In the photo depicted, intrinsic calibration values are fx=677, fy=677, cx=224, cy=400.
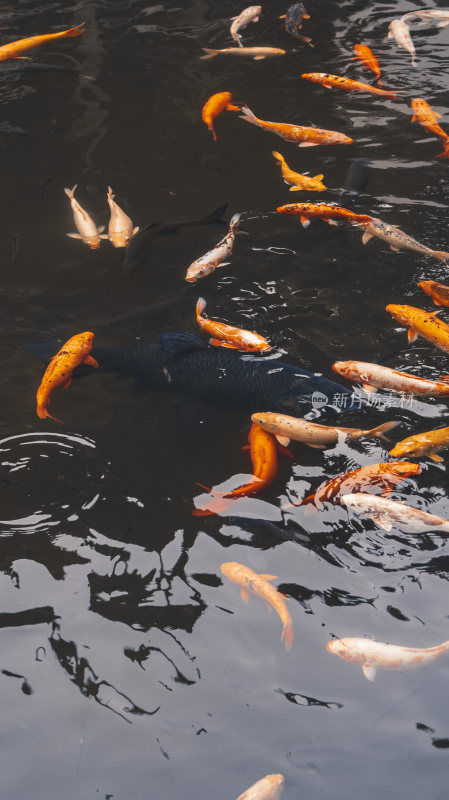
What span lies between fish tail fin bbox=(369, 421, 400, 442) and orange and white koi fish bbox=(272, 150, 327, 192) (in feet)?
9.29

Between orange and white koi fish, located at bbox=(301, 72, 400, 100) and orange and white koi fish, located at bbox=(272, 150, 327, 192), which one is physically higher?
orange and white koi fish, located at bbox=(301, 72, 400, 100)

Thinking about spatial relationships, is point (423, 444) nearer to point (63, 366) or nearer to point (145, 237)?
point (63, 366)

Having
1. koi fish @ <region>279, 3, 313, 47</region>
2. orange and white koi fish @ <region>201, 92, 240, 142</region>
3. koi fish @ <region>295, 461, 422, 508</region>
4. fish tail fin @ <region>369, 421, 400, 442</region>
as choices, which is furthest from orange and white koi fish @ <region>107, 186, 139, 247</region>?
koi fish @ <region>279, 3, 313, 47</region>

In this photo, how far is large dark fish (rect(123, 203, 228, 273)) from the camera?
5637mm

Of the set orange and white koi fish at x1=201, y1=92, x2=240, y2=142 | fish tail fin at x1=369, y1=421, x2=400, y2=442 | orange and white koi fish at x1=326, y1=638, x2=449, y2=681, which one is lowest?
orange and white koi fish at x1=326, y1=638, x2=449, y2=681

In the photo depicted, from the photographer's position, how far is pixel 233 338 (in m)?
4.69

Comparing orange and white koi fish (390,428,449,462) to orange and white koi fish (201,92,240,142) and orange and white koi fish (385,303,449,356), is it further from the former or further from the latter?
orange and white koi fish (201,92,240,142)

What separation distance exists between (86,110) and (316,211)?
12.6 ft

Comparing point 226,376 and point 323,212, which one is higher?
point 323,212

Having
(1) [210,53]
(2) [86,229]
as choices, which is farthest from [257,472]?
(1) [210,53]

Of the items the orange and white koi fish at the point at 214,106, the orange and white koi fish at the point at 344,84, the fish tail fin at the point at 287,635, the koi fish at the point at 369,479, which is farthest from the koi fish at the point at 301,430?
the orange and white koi fish at the point at 344,84

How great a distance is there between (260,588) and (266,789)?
959mm

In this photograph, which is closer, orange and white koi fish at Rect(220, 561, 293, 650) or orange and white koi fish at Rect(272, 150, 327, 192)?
orange and white koi fish at Rect(220, 561, 293, 650)

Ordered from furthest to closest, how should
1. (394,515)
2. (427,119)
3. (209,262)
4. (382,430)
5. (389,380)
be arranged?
(427,119) → (209,262) → (389,380) → (382,430) → (394,515)
